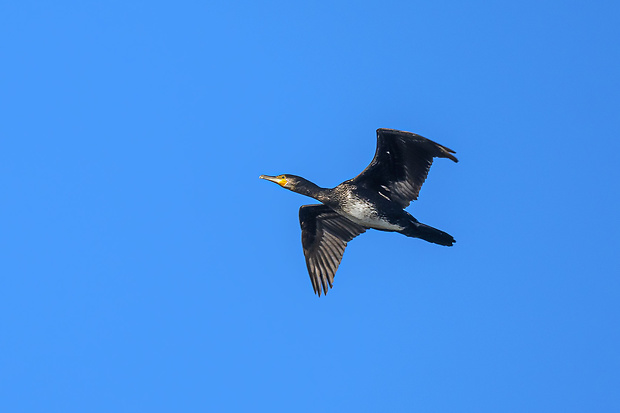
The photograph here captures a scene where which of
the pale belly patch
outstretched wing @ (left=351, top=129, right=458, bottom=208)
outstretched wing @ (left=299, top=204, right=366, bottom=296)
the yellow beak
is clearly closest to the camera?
outstretched wing @ (left=351, top=129, right=458, bottom=208)

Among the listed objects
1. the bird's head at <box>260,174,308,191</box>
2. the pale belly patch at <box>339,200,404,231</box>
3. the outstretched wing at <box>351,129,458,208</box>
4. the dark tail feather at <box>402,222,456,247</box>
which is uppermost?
the bird's head at <box>260,174,308,191</box>

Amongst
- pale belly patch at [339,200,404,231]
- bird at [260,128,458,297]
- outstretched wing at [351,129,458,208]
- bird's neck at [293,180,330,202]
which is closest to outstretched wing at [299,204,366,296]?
bird at [260,128,458,297]

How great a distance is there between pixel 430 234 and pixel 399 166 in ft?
4.78

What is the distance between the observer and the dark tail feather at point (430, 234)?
17672mm

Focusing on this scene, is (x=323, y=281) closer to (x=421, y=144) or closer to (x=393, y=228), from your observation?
(x=393, y=228)

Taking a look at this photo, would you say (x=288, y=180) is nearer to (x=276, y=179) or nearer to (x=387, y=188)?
(x=276, y=179)

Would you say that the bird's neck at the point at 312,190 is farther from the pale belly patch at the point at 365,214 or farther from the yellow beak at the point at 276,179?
the pale belly patch at the point at 365,214

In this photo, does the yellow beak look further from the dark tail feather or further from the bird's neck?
the dark tail feather

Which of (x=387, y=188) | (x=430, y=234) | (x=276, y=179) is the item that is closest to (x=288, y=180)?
(x=276, y=179)

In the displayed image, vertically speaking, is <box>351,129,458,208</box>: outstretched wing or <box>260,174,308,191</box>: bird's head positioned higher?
<box>260,174,308,191</box>: bird's head

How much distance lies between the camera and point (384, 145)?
57.2 feet

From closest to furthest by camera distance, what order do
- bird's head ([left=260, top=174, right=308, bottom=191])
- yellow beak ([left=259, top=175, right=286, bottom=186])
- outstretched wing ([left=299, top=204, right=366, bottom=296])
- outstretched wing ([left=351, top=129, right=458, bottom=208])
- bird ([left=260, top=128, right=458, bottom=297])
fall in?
outstretched wing ([left=351, top=129, right=458, bottom=208]), bird ([left=260, top=128, right=458, bottom=297]), bird's head ([left=260, top=174, right=308, bottom=191]), yellow beak ([left=259, top=175, right=286, bottom=186]), outstretched wing ([left=299, top=204, right=366, bottom=296])

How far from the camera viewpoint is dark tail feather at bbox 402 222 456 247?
58.0ft

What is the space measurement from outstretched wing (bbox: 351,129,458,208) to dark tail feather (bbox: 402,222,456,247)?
52cm
